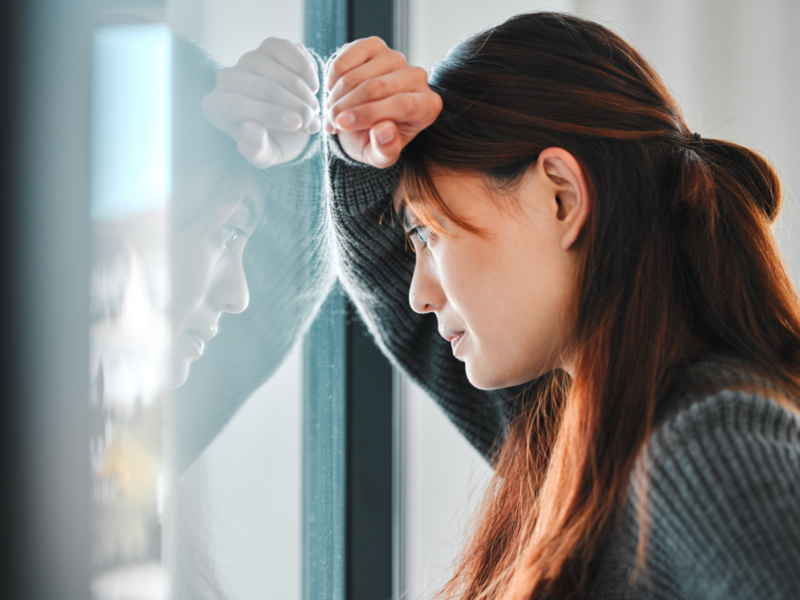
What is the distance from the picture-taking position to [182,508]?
1.17 feet

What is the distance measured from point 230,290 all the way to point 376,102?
225 mm

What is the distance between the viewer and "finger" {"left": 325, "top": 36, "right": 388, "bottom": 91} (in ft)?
1.79

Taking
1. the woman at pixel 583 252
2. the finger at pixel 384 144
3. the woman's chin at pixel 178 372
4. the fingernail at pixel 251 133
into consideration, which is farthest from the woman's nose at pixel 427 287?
the woman's chin at pixel 178 372

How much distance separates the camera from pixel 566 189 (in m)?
0.57

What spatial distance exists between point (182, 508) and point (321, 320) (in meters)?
0.46

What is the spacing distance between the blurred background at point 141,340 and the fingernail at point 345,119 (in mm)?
93

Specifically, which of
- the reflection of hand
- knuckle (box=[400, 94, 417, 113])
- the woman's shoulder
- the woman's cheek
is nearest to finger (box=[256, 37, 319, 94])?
the reflection of hand

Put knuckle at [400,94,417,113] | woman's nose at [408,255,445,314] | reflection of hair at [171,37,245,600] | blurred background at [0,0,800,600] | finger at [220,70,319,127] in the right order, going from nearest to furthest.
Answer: blurred background at [0,0,800,600] < reflection of hair at [171,37,245,600] < finger at [220,70,319,127] < knuckle at [400,94,417,113] < woman's nose at [408,255,445,314]

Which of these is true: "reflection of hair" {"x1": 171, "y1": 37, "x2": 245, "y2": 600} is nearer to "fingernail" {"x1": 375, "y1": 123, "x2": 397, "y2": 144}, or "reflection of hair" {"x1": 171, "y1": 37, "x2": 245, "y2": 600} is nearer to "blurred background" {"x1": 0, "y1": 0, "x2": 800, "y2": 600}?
"blurred background" {"x1": 0, "y1": 0, "x2": 800, "y2": 600}

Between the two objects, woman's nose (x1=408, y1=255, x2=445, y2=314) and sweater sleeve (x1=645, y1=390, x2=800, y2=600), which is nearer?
sweater sleeve (x1=645, y1=390, x2=800, y2=600)

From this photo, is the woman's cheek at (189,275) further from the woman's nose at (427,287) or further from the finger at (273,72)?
the woman's nose at (427,287)

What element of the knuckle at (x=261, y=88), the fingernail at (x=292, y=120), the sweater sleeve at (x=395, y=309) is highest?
the knuckle at (x=261, y=88)

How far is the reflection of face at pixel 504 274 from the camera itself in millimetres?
582

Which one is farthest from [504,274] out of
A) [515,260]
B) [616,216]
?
[616,216]
